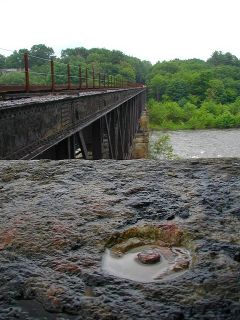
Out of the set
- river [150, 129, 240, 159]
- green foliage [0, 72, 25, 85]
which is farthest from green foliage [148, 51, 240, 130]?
green foliage [0, 72, 25, 85]

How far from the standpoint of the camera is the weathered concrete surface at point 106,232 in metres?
1.07

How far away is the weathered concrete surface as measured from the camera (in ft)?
3.51

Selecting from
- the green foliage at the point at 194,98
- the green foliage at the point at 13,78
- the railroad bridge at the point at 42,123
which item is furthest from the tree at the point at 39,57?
the green foliage at the point at 194,98

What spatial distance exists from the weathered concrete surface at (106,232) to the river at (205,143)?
37124 mm

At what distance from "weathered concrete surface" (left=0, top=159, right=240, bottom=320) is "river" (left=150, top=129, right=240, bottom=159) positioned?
37.1m

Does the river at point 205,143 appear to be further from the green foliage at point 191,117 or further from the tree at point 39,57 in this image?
the tree at point 39,57

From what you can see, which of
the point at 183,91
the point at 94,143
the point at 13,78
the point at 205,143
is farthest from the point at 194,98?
the point at 94,143

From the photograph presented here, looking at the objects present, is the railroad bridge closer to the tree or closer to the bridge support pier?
the bridge support pier

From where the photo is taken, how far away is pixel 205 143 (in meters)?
53.1

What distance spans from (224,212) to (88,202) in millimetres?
581

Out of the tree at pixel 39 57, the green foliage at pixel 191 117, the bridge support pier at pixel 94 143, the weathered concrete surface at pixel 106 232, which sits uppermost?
the tree at pixel 39 57

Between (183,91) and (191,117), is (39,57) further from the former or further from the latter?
(183,91)

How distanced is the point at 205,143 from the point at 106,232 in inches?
2081

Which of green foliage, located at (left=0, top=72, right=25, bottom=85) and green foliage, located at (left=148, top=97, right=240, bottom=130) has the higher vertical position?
green foliage, located at (left=0, top=72, right=25, bottom=85)
